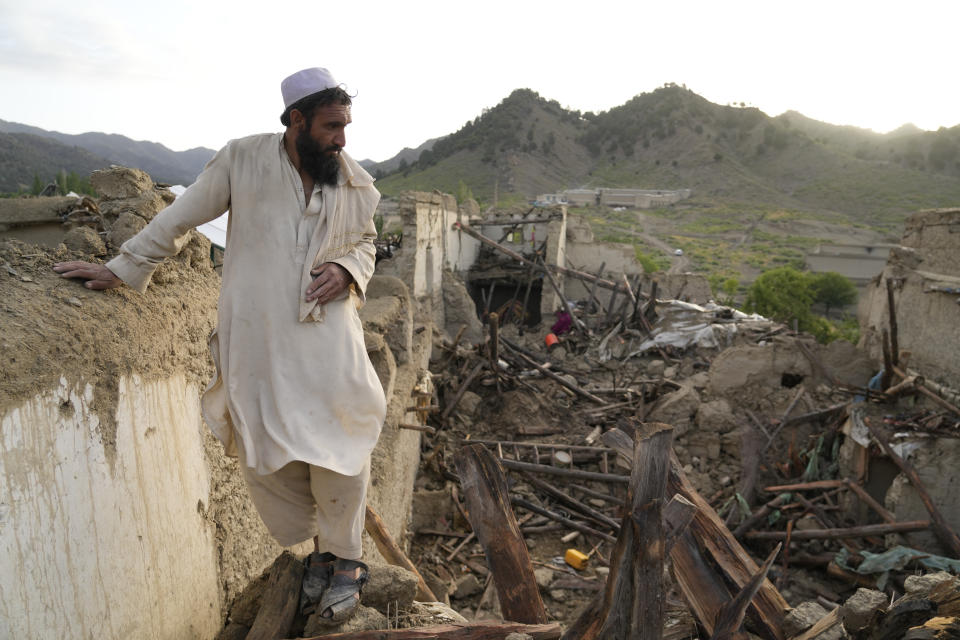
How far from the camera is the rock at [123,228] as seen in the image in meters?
1.92

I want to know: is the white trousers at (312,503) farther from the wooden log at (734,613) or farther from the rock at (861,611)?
the rock at (861,611)

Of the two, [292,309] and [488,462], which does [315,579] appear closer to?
[488,462]

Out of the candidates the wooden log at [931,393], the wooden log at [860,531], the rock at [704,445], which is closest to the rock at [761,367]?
the rock at [704,445]

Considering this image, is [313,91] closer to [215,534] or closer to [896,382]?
[215,534]

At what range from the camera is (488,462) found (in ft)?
6.85

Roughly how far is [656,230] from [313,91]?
38883 mm

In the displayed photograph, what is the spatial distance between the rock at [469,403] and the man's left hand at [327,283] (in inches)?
257

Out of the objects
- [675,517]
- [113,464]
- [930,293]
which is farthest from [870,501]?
[113,464]

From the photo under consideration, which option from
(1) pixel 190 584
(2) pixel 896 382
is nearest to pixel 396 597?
(1) pixel 190 584

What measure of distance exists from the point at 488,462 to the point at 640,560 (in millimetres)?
655

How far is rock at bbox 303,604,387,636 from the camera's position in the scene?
1720mm

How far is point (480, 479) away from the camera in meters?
2.10

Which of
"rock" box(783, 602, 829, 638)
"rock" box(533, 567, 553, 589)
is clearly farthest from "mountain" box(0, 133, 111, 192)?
"rock" box(783, 602, 829, 638)

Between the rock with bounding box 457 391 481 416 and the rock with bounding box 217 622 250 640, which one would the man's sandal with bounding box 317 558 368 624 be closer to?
the rock with bounding box 217 622 250 640
